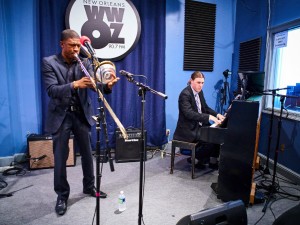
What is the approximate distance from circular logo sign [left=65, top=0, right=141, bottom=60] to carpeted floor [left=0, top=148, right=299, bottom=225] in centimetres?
178

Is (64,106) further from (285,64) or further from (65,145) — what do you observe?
(285,64)

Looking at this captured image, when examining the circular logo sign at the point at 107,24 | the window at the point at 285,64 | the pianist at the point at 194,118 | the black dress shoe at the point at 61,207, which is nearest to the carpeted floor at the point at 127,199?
the black dress shoe at the point at 61,207

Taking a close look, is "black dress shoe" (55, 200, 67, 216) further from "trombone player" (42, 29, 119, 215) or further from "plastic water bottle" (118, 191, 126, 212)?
"plastic water bottle" (118, 191, 126, 212)

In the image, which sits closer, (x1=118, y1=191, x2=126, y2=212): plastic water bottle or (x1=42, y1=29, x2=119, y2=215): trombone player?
(x1=42, y1=29, x2=119, y2=215): trombone player

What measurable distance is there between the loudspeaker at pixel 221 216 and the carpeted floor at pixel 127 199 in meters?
0.85

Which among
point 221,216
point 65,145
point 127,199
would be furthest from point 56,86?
point 221,216

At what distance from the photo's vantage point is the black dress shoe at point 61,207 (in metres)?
2.22

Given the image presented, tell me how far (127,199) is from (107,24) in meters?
2.50

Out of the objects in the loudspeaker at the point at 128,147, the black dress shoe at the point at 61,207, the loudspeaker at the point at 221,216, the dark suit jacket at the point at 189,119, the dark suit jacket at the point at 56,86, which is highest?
the dark suit jacket at the point at 56,86

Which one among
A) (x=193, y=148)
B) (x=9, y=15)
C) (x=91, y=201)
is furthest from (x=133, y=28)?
(x=91, y=201)

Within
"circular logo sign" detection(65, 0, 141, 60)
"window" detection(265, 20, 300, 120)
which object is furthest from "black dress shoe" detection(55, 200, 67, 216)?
"window" detection(265, 20, 300, 120)

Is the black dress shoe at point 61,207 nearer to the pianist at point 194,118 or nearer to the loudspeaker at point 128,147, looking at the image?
the loudspeaker at point 128,147

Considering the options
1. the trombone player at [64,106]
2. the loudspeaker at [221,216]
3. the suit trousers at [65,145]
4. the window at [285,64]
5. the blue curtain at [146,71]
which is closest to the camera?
the loudspeaker at [221,216]

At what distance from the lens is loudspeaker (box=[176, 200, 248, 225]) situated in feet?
4.24
